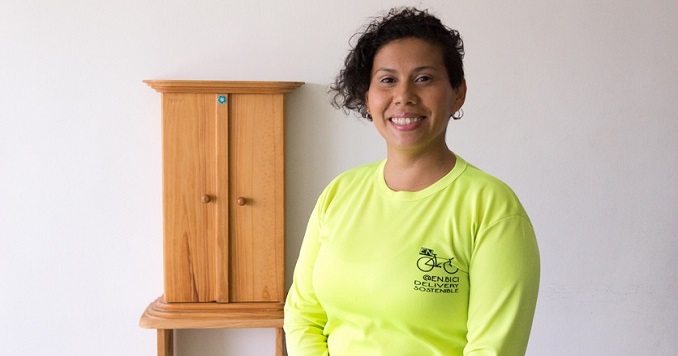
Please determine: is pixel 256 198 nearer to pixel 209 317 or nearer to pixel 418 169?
pixel 209 317

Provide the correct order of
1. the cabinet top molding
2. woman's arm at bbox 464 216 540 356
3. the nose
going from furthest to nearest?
the cabinet top molding
the nose
woman's arm at bbox 464 216 540 356

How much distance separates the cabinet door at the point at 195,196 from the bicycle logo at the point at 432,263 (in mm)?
1305

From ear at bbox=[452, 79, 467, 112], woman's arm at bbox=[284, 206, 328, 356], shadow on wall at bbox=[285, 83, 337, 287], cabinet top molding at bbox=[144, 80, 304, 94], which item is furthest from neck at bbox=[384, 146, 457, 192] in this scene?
shadow on wall at bbox=[285, 83, 337, 287]

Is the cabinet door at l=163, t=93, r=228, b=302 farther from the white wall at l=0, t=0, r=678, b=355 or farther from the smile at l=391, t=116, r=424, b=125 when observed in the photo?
the smile at l=391, t=116, r=424, b=125

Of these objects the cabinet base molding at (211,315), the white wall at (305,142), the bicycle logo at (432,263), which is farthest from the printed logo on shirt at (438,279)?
the white wall at (305,142)

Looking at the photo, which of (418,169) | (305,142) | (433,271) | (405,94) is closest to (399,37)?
(405,94)

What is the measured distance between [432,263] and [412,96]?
1.06ft

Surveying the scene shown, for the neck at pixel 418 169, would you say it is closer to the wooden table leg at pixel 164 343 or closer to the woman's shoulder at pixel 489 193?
the woman's shoulder at pixel 489 193

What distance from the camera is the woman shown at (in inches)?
57.1

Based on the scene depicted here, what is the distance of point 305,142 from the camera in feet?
9.25

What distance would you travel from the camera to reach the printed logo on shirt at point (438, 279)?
147 centimetres

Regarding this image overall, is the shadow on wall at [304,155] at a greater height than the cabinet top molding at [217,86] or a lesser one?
lesser

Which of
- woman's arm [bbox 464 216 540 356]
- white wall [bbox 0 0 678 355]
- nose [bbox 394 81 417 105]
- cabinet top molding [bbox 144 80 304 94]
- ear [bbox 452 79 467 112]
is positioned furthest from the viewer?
white wall [bbox 0 0 678 355]

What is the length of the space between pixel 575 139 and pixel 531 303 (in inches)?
59.2
